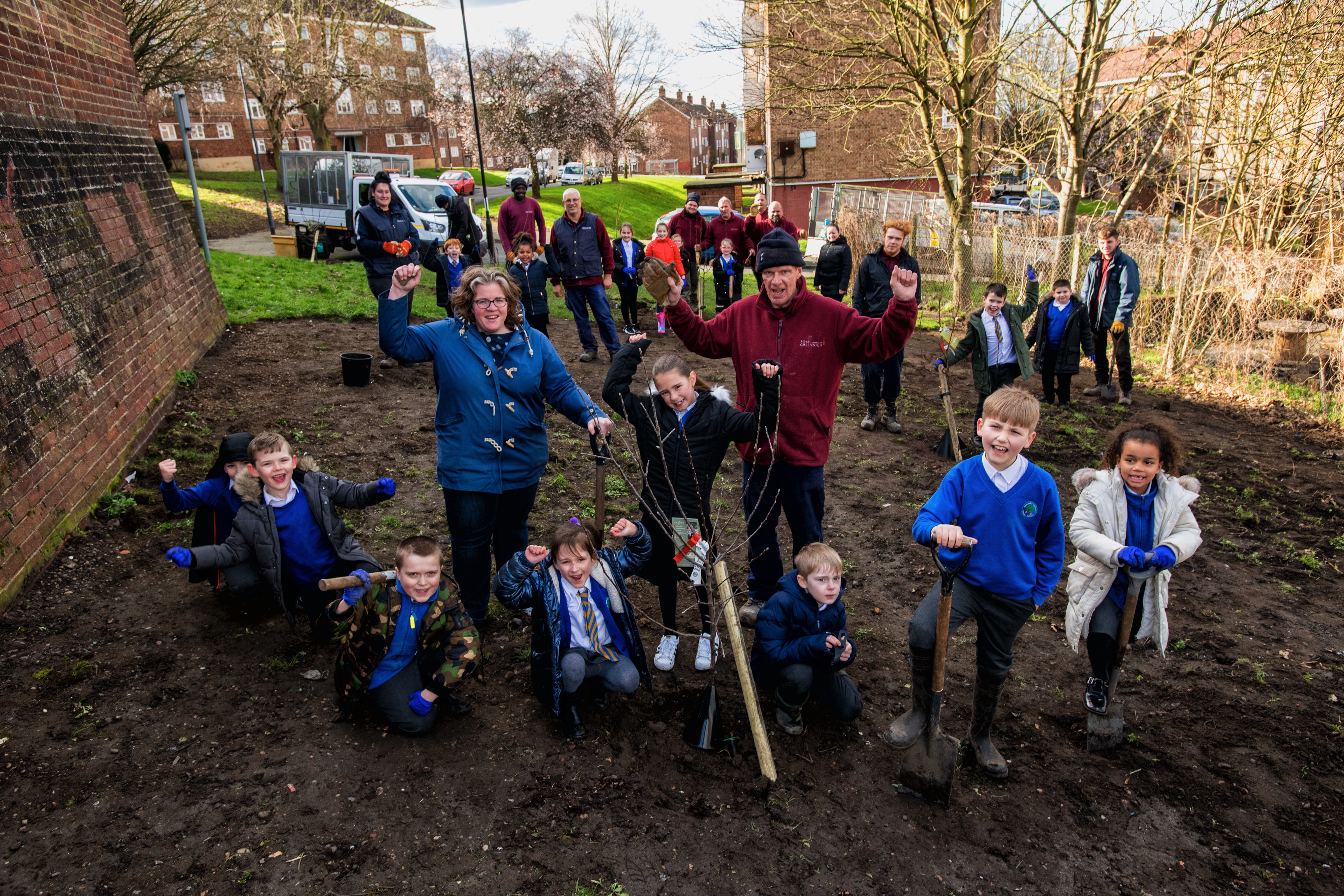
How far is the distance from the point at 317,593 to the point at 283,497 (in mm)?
586

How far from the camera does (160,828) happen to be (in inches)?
121

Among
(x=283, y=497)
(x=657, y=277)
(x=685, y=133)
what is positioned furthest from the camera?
(x=685, y=133)

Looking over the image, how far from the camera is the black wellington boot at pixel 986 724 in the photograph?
3.50m

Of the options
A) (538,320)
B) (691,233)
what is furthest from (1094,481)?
(691,233)

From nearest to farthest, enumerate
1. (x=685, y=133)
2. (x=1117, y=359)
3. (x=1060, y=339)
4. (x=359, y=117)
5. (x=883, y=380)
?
(x=883, y=380) → (x=1060, y=339) → (x=1117, y=359) → (x=359, y=117) → (x=685, y=133)

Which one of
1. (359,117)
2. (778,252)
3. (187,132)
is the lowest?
(778,252)

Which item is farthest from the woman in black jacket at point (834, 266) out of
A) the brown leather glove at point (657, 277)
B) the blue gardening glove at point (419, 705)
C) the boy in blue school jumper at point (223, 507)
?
the blue gardening glove at point (419, 705)

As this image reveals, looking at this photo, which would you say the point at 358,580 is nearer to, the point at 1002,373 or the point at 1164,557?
the point at 1164,557

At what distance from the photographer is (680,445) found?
13.4 feet

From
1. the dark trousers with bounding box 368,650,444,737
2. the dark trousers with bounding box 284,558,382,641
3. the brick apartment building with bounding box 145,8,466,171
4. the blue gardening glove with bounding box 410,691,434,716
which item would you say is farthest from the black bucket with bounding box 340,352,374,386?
the brick apartment building with bounding box 145,8,466,171

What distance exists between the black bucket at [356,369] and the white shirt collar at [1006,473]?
685cm

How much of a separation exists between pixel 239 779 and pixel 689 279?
1168cm

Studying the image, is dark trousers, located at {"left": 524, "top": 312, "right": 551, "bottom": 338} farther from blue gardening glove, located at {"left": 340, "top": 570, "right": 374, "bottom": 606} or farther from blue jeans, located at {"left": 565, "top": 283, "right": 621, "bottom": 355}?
blue gardening glove, located at {"left": 340, "top": 570, "right": 374, "bottom": 606}

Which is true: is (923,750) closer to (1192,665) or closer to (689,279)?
(1192,665)
